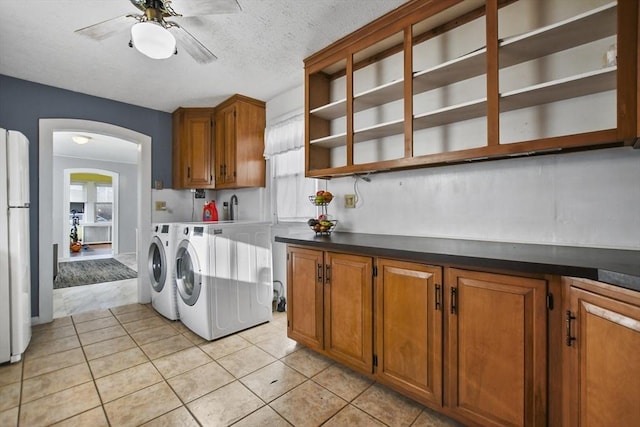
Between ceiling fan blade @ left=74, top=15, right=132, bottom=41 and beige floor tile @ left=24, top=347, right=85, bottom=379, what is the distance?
229cm

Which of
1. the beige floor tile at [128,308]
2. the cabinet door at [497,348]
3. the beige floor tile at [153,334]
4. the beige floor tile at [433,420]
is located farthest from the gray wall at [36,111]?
the cabinet door at [497,348]

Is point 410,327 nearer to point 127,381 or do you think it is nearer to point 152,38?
point 127,381

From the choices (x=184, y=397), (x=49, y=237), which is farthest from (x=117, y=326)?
(x=184, y=397)

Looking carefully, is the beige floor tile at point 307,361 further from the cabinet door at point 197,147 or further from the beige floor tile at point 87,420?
the cabinet door at point 197,147

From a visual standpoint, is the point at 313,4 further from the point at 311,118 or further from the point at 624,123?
the point at 624,123

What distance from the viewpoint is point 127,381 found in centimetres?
185

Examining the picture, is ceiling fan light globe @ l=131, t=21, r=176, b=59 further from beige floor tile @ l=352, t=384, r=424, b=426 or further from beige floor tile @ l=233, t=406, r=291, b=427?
beige floor tile @ l=352, t=384, r=424, b=426

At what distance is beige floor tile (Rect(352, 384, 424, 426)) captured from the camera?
1500 millimetres

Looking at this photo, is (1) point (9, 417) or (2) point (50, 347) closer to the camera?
(1) point (9, 417)

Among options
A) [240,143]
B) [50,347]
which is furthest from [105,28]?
[50,347]

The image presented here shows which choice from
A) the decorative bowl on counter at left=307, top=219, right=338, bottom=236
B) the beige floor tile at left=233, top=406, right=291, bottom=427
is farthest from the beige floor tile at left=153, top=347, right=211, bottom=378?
the decorative bowl on counter at left=307, top=219, right=338, bottom=236

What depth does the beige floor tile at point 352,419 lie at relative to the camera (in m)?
1.47

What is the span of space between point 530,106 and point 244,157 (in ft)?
8.73

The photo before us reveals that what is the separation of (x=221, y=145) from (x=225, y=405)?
2.72 meters
